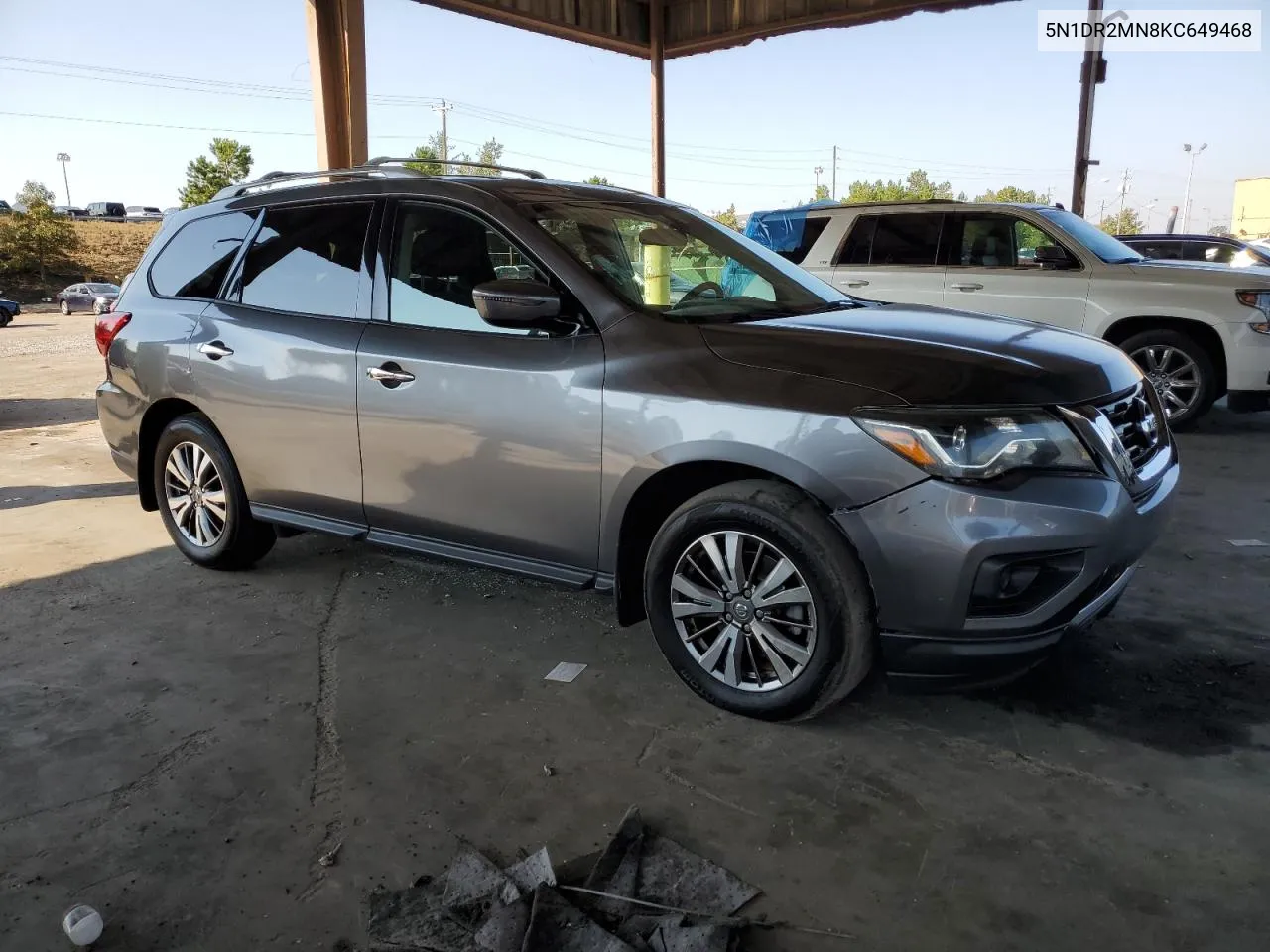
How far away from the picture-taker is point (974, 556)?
2.65 metres

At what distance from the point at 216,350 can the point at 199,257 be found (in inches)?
23.7

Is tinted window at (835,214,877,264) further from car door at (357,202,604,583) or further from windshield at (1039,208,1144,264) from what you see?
car door at (357,202,604,583)

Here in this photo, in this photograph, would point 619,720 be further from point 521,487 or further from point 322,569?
point 322,569

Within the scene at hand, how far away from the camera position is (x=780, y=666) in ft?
9.91

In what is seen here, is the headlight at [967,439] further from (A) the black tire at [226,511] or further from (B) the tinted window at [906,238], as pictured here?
(B) the tinted window at [906,238]

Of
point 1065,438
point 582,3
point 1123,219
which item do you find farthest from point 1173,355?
point 1123,219

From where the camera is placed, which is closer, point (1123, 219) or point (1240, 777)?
point (1240, 777)

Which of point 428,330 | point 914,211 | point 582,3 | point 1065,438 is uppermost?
point 582,3

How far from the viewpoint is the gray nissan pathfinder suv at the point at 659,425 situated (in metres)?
2.73

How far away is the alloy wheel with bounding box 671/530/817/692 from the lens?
296 centimetres

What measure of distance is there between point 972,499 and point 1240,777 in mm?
1143

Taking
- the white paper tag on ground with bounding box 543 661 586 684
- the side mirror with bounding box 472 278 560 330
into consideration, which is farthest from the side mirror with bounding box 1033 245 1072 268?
the white paper tag on ground with bounding box 543 661 586 684

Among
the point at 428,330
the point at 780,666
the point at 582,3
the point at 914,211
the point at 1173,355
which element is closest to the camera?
the point at 780,666

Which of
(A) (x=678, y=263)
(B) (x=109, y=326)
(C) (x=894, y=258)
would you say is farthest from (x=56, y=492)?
(C) (x=894, y=258)
